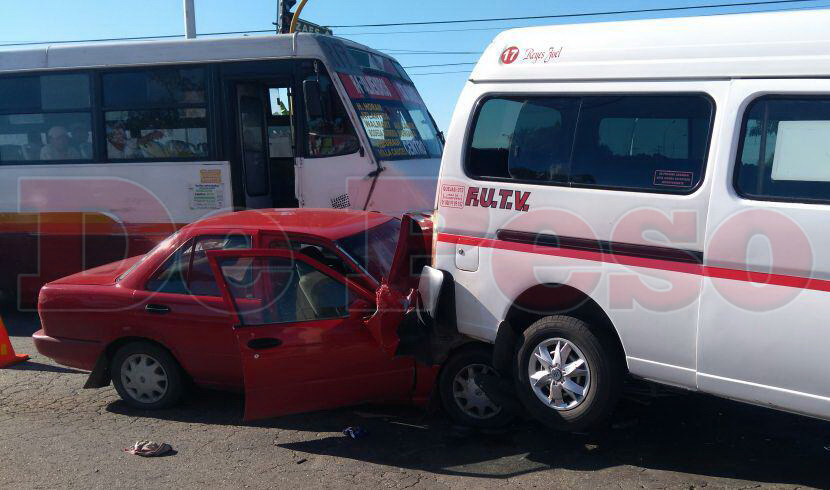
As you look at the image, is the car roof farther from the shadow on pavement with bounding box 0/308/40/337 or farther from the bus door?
the shadow on pavement with bounding box 0/308/40/337

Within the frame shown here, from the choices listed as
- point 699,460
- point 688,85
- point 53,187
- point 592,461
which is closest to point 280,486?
point 592,461

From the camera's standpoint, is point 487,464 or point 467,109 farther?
point 467,109

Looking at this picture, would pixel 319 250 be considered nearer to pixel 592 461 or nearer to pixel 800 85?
pixel 592 461

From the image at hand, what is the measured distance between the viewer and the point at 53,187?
9.12 m

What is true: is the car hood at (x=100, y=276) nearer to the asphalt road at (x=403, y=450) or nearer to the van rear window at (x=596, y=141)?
the asphalt road at (x=403, y=450)

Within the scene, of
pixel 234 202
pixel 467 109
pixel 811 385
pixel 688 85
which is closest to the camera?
pixel 811 385

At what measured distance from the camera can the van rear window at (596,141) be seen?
4.14 m

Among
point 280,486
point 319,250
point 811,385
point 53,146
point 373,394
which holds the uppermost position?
point 53,146

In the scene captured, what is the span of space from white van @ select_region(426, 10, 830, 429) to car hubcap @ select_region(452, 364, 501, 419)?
0.29 meters

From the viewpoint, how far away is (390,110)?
9.09m

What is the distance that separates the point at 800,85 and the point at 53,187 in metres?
8.59

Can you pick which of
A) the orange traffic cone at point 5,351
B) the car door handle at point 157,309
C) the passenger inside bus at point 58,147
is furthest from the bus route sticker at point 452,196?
the passenger inside bus at point 58,147

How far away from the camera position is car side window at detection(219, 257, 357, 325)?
201 inches

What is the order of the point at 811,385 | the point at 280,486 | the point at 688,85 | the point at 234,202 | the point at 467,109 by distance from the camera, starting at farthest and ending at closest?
the point at 234,202
the point at 467,109
the point at 280,486
the point at 688,85
the point at 811,385
